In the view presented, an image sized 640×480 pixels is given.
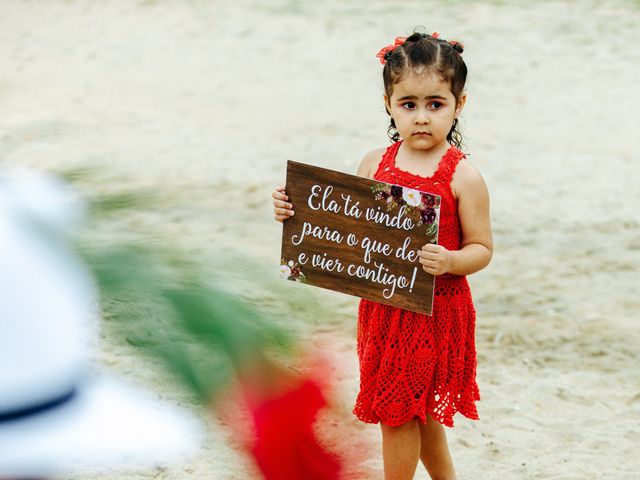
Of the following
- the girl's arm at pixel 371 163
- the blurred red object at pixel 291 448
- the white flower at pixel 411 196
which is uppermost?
the girl's arm at pixel 371 163

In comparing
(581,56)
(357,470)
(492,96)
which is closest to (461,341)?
(357,470)

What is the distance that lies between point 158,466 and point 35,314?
153cm

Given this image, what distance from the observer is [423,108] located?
6.27 feet

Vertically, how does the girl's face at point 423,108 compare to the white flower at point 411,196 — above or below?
above

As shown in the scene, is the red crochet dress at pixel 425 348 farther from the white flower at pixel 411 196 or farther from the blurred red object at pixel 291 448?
the blurred red object at pixel 291 448

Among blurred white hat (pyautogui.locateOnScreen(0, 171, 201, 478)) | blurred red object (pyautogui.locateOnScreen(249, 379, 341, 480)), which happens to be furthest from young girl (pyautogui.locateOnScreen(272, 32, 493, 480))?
blurred white hat (pyautogui.locateOnScreen(0, 171, 201, 478))

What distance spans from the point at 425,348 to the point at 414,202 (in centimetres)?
32

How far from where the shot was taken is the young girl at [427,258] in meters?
1.91

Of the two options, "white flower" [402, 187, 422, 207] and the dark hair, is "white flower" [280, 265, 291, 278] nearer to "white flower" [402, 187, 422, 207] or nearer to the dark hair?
"white flower" [402, 187, 422, 207]

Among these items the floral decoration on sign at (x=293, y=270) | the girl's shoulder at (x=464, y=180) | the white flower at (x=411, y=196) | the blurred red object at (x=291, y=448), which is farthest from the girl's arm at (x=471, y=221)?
the blurred red object at (x=291, y=448)

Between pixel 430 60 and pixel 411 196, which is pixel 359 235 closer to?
pixel 411 196

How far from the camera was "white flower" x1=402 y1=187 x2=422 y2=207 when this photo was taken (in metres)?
1.86

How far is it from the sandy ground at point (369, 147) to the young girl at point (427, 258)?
33cm

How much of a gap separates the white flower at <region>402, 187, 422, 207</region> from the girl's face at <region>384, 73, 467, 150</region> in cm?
13
